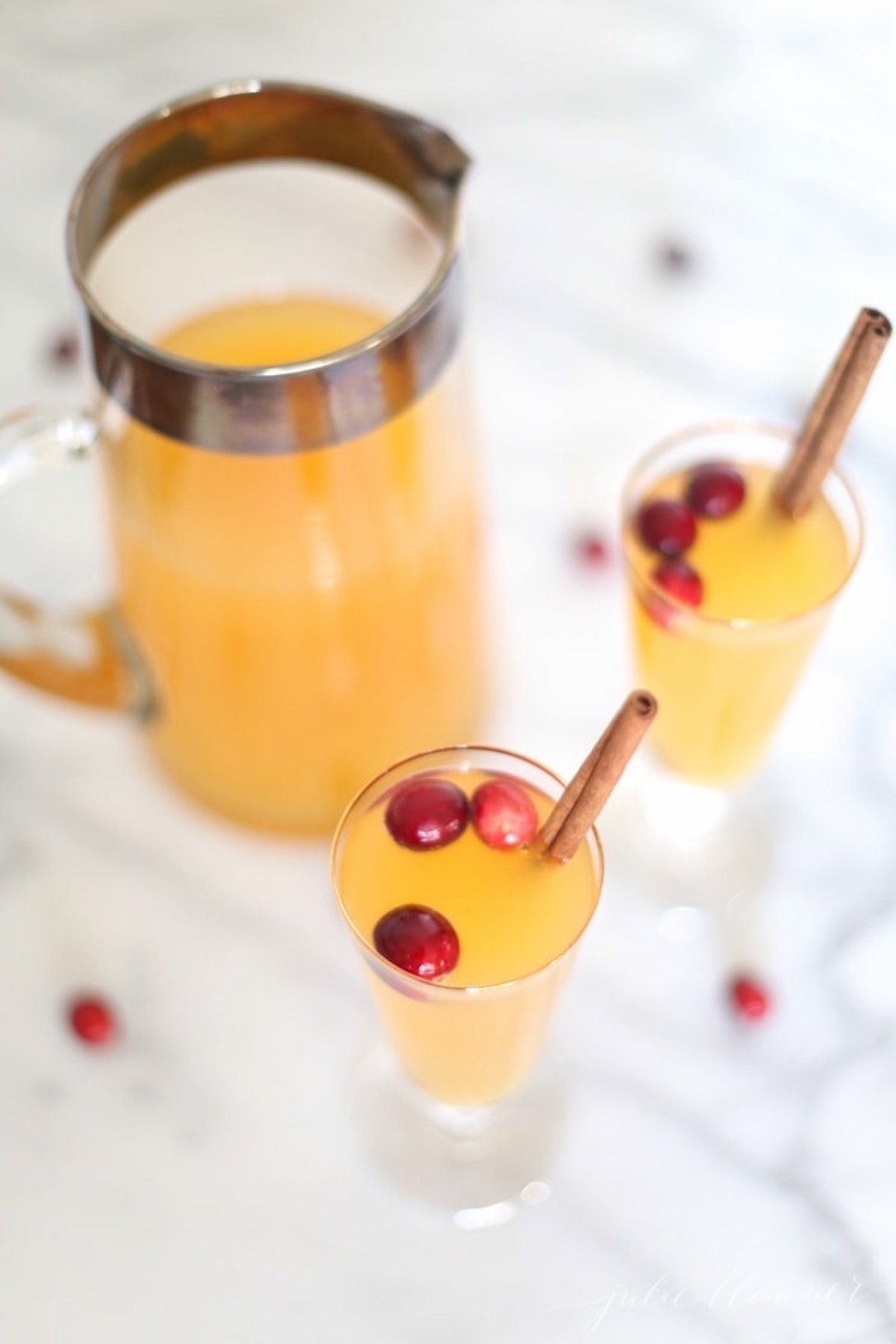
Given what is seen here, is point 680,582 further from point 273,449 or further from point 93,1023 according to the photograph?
point 93,1023

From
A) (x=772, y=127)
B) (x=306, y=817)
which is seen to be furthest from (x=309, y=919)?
(x=772, y=127)

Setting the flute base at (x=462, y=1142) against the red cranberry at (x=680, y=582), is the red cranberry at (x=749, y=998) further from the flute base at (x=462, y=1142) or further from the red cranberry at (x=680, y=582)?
the red cranberry at (x=680, y=582)

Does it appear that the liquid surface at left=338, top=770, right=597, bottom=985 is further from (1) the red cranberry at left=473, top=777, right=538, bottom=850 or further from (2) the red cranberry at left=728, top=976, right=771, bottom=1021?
(2) the red cranberry at left=728, top=976, right=771, bottom=1021

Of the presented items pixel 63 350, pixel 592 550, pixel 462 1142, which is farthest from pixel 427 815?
pixel 63 350

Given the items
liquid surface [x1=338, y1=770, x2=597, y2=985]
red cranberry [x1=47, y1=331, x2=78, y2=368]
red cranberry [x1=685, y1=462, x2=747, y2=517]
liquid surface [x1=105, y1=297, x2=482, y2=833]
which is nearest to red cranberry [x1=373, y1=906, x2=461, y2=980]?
liquid surface [x1=338, y1=770, x2=597, y2=985]

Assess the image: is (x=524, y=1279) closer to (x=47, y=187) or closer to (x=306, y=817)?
(x=306, y=817)
